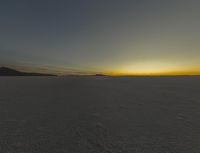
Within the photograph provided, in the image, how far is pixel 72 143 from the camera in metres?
2.65

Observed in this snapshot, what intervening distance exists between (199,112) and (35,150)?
558 centimetres

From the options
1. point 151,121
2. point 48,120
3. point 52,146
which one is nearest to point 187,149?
point 151,121

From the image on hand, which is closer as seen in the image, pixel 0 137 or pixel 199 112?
pixel 0 137

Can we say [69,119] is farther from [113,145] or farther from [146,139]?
[146,139]

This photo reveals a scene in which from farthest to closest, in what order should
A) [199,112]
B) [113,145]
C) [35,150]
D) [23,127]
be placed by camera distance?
[199,112] < [23,127] < [113,145] < [35,150]

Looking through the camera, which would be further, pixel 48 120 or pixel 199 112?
pixel 199 112

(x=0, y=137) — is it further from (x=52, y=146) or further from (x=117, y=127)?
(x=117, y=127)

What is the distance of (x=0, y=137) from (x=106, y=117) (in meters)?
2.90

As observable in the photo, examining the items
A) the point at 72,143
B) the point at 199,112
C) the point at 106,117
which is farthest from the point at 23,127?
the point at 199,112

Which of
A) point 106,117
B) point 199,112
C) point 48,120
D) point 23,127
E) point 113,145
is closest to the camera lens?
point 113,145

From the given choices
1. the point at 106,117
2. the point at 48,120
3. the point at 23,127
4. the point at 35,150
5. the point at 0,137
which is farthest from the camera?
the point at 106,117

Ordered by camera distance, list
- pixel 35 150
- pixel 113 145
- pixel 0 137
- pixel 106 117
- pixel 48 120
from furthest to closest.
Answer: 1. pixel 106 117
2. pixel 48 120
3. pixel 0 137
4. pixel 113 145
5. pixel 35 150

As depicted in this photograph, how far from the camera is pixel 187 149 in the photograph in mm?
2508

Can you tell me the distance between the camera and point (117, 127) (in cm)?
353
